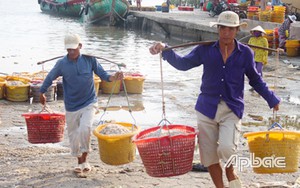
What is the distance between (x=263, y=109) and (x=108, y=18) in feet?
111

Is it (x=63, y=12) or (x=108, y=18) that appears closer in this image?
(x=108, y=18)

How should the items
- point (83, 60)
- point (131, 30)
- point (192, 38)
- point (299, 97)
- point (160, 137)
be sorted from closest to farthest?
point (160, 137), point (83, 60), point (299, 97), point (192, 38), point (131, 30)

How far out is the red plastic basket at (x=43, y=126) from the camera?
239 inches

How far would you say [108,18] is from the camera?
1679 inches

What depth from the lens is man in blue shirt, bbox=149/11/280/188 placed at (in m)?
4.45

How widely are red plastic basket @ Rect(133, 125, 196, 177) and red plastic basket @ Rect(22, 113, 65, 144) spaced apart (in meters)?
1.89

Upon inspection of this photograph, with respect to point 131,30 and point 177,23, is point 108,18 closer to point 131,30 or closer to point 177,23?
point 131,30

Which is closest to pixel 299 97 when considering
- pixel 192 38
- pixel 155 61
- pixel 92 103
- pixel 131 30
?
pixel 92 103

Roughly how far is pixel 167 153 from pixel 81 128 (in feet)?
5.00

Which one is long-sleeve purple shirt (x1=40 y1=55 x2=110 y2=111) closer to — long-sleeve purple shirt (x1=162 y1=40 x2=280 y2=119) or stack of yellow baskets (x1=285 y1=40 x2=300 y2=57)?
A: long-sleeve purple shirt (x1=162 y1=40 x2=280 y2=119)

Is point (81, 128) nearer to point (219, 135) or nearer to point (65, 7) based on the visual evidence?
point (219, 135)

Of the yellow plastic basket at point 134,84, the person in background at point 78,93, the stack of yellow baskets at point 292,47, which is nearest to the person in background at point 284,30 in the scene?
the stack of yellow baskets at point 292,47

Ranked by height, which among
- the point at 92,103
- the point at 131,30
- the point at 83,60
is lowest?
the point at 131,30

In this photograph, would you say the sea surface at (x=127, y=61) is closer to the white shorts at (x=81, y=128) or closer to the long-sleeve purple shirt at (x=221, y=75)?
the long-sleeve purple shirt at (x=221, y=75)
